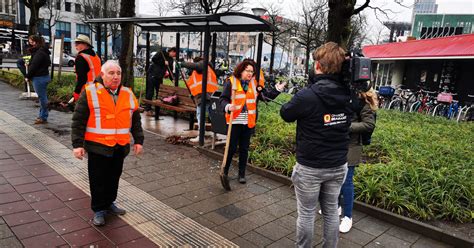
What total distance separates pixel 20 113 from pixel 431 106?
13.9m

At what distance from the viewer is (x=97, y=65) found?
633 centimetres

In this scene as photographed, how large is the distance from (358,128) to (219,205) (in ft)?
6.19

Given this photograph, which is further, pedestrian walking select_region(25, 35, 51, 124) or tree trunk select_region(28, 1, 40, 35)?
tree trunk select_region(28, 1, 40, 35)

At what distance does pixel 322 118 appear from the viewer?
262 centimetres

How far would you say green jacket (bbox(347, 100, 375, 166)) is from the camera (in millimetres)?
3398

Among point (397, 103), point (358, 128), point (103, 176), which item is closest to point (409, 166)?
point (358, 128)

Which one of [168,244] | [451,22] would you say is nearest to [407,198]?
[168,244]

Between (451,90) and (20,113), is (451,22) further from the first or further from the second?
(20,113)

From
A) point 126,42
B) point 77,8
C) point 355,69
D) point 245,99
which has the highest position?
point 77,8

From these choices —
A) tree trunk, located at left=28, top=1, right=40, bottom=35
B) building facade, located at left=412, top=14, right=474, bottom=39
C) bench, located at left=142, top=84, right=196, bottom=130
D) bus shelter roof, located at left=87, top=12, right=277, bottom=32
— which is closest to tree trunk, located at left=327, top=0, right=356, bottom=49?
bus shelter roof, located at left=87, top=12, right=277, bottom=32

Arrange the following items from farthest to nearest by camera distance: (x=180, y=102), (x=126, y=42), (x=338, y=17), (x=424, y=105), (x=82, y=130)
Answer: (x=424, y=105) → (x=126, y=42) → (x=180, y=102) → (x=338, y=17) → (x=82, y=130)

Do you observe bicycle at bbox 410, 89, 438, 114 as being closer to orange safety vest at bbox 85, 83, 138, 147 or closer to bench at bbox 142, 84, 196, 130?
bench at bbox 142, 84, 196, 130

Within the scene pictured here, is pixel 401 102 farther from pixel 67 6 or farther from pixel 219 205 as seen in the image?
pixel 67 6

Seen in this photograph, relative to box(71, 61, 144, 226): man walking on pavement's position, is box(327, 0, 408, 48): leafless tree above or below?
above
